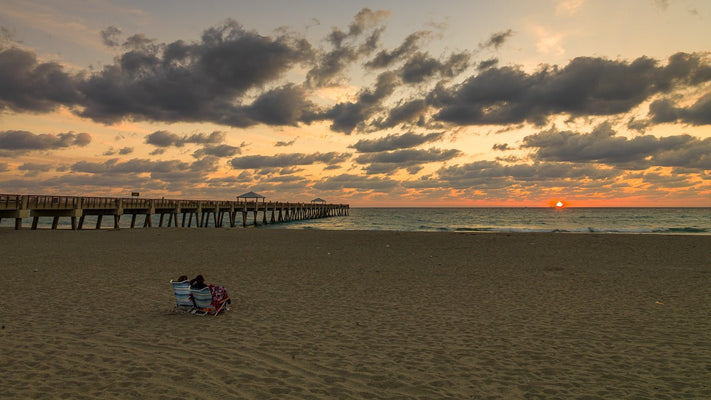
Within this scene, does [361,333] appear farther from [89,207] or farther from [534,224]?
[534,224]

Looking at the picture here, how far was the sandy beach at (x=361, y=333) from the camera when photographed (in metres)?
5.20

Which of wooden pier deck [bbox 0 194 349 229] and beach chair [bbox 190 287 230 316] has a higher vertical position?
wooden pier deck [bbox 0 194 349 229]

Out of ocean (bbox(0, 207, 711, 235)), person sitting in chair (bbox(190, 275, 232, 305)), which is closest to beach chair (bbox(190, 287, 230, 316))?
person sitting in chair (bbox(190, 275, 232, 305))

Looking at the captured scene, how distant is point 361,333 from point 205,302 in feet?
10.9

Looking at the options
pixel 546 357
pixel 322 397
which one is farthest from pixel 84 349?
pixel 546 357

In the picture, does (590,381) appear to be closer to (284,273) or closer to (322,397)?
(322,397)

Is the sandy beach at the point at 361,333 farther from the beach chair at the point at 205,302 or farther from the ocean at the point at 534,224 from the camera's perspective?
the ocean at the point at 534,224

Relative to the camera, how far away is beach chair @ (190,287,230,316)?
8500mm

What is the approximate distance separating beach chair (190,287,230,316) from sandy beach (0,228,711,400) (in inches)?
11.1

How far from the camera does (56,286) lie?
37.3ft

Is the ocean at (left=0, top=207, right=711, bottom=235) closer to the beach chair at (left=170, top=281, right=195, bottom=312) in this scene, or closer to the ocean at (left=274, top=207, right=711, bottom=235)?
the ocean at (left=274, top=207, right=711, bottom=235)

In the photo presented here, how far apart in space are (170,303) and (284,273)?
16.2ft

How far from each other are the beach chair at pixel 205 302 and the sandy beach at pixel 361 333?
0.28m

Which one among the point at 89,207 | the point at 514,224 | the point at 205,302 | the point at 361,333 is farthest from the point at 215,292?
the point at 514,224
